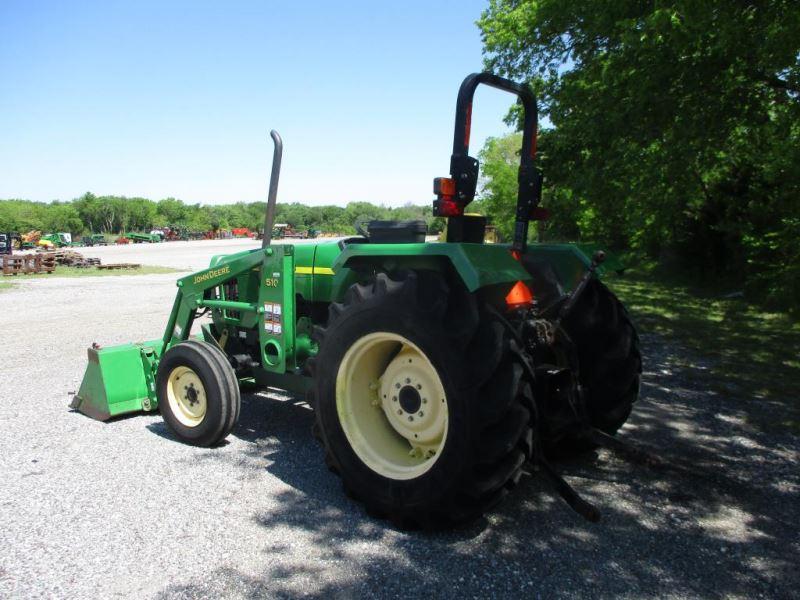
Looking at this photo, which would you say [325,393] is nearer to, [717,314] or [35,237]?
[717,314]

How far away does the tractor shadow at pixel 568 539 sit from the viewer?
8.67 feet

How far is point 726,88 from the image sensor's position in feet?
23.3

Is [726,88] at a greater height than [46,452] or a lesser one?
greater

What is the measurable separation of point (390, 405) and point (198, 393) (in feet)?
5.58

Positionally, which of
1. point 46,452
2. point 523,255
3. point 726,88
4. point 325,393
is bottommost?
point 46,452

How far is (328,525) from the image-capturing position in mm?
3174

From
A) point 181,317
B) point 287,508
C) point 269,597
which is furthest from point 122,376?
point 269,597

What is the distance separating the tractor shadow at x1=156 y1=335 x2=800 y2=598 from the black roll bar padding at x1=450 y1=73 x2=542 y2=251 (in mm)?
1600

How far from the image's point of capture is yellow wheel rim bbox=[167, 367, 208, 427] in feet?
14.2

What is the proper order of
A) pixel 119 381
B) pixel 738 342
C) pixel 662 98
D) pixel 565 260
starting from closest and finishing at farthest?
pixel 565 260
pixel 119 381
pixel 662 98
pixel 738 342

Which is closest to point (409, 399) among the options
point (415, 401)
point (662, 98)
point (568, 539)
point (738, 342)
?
point (415, 401)

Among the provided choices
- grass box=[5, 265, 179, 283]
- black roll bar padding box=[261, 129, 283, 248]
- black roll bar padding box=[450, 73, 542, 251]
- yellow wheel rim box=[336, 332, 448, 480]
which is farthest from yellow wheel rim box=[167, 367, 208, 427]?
grass box=[5, 265, 179, 283]

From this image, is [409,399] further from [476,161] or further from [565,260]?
[565,260]

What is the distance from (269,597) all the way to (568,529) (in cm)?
155
